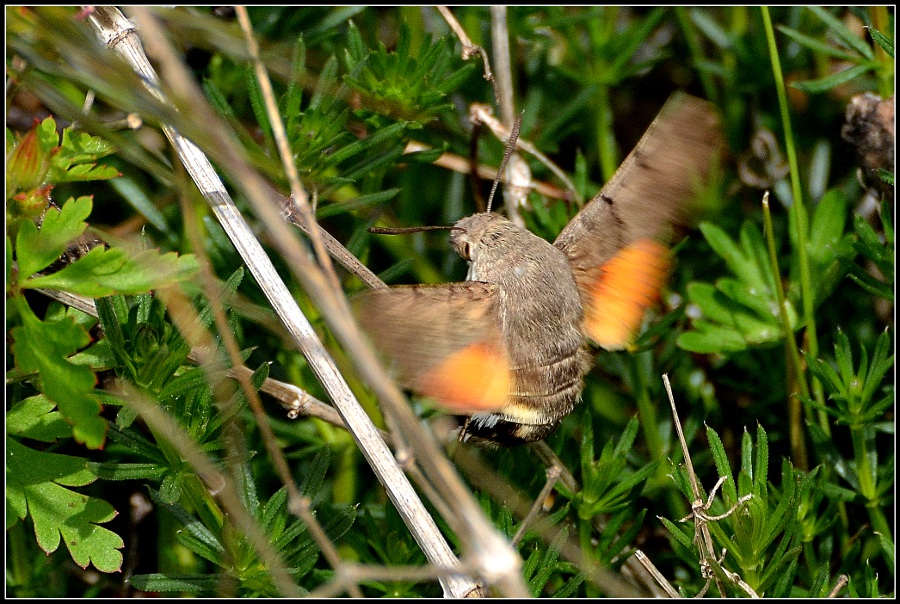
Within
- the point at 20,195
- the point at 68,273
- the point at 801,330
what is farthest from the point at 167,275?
the point at 801,330

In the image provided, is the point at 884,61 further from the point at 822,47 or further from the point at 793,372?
the point at 793,372

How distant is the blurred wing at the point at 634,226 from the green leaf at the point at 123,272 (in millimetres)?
1063

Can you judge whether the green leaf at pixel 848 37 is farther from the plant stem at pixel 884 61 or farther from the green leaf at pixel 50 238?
the green leaf at pixel 50 238

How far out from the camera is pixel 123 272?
1753mm

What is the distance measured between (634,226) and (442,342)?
0.79 m

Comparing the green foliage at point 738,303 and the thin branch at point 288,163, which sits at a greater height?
the thin branch at point 288,163

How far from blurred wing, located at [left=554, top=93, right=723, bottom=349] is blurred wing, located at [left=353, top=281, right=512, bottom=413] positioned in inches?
18.9

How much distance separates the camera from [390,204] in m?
3.12

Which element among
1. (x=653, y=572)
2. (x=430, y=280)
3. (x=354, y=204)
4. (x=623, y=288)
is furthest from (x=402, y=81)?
(x=653, y=572)

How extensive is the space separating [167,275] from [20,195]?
0.46 metres

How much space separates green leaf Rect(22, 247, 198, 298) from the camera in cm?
174

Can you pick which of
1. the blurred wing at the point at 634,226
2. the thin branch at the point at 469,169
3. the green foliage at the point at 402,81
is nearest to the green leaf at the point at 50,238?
the green foliage at the point at 402,81

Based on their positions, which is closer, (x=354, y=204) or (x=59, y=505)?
(x=59, y=505)

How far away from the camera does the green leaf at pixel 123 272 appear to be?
1.74m
